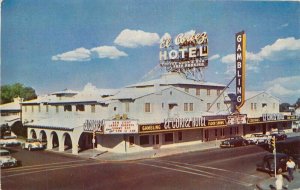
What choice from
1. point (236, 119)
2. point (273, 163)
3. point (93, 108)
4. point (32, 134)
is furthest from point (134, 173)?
point (236, 119)

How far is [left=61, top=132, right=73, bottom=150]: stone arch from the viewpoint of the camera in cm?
2869

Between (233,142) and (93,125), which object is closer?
(93,125)

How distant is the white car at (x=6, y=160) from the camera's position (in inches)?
855

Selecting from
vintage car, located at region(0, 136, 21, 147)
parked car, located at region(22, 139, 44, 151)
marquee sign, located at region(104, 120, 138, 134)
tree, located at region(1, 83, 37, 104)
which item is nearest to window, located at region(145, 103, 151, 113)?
marquee sign, located at region(104, 120, 138, 134)

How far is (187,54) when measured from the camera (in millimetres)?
37000

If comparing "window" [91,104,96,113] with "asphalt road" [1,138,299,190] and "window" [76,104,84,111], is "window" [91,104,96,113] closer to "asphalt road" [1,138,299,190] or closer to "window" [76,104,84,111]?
"window" [76,104,84,111]

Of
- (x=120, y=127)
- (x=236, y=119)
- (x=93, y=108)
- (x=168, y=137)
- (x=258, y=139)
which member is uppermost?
(x=93, y=108)

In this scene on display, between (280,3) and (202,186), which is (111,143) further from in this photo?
(280,3)

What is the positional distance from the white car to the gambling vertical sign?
18.2 metres

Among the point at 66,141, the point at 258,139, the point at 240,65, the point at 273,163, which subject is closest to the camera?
the point at 273,163

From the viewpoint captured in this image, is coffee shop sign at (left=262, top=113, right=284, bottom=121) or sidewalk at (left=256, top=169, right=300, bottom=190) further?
coffee shop sign at (left=262, top=113, right=284, bottom=121)

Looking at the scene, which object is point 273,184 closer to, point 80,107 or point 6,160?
point 6,160

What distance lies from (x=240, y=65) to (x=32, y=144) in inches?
709

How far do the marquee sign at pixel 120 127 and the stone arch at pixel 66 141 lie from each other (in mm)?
3932
